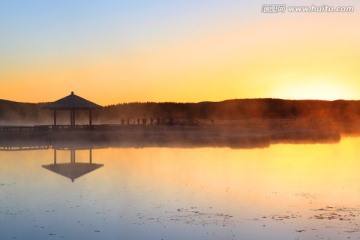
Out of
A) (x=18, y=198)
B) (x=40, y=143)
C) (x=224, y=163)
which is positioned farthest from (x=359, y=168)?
(x=40, y=143)

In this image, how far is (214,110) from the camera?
107m

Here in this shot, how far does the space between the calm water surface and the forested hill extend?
2416 inches

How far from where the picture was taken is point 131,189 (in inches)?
655

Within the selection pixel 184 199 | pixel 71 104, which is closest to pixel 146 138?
pixel 71 104

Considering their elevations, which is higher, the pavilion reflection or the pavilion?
the pavilion

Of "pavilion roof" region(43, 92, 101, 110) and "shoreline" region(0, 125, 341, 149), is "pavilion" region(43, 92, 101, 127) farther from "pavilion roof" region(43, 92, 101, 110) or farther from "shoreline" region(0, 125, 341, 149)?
"shoreline" region(0, 125, 341, 149)

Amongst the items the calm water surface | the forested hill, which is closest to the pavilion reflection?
the calm water surface

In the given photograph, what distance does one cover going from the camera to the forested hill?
3435 inches

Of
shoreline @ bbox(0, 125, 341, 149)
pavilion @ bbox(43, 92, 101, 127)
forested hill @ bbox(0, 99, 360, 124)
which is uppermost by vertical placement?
forested hill @ bbox(0, 99, 360, 124)

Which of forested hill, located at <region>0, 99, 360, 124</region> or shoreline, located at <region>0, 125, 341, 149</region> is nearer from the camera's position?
shoreline, located at <region>0, 125, 341, 149</region>

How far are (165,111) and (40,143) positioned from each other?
197ft

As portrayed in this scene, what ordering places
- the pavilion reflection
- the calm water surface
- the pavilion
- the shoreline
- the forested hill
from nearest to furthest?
the calm water surface → the pavilion reflection → the shoreline → the pavilion → the forested hill

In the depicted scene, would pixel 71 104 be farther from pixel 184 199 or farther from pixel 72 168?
pixel 184 199

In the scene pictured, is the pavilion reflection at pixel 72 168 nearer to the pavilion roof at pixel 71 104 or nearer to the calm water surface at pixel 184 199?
the calm water surface at pixel 184 199
